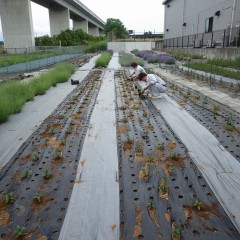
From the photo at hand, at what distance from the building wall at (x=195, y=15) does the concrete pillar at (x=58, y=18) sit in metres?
17.4

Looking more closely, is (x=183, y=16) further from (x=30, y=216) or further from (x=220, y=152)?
(x=30, y=216)

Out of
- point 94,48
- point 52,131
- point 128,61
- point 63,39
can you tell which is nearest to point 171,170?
point 52,131

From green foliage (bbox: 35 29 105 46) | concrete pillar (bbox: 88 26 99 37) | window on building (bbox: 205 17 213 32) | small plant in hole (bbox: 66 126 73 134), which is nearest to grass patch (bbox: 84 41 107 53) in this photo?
green foliage (bbox: 35 29 105 46)

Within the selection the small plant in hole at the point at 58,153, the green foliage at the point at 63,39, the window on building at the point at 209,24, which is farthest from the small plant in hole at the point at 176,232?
the green foliage at the point at 63,39

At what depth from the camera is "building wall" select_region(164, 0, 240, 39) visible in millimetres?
16766

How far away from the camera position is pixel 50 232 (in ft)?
6.54

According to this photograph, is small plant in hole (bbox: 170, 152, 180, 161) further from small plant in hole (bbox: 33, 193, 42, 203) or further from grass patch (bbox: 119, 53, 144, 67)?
grass patch (bbox: 119, 53, 144, 67)

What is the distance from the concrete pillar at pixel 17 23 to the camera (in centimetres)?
3023

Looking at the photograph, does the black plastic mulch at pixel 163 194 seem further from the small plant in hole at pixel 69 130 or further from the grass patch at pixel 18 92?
the grass patch at pixel 18 92

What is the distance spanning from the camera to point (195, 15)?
23.2m

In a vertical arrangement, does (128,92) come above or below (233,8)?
below

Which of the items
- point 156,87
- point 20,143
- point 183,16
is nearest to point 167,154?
point 20,143

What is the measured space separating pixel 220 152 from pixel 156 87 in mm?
3268

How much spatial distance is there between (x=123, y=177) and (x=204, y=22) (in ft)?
71.3
